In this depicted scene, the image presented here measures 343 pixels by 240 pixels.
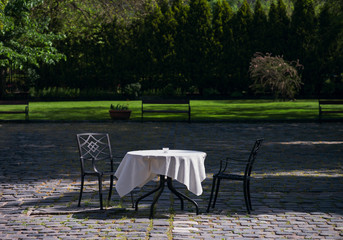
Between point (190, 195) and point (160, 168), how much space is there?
61.2 inches

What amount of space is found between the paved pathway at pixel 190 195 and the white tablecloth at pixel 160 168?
0.41 m

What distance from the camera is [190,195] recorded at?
28.0ft

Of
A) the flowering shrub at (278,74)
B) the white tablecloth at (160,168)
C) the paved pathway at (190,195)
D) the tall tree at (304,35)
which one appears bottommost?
the paved pathway at (190,195)

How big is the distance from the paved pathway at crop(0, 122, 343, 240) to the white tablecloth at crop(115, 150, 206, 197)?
409 mm

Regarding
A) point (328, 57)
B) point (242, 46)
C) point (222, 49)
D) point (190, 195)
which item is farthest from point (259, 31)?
point (190, 195)

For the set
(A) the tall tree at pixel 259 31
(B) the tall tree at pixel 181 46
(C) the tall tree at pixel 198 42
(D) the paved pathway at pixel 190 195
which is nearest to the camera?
(D) the paved pathway at pixel 190 195

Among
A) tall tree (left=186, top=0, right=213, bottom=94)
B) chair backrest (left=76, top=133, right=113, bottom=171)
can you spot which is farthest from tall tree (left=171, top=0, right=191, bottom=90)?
chair backrest (left=76, top=133, right=113, bottom=171)

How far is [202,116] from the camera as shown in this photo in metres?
26.6

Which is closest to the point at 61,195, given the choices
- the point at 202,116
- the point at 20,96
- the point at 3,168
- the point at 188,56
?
the point at 3,168

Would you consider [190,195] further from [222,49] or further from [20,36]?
[222,49]

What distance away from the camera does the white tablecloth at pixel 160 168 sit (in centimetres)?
711

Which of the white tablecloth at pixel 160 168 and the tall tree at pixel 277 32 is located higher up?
the tall tree at pixel 277 32

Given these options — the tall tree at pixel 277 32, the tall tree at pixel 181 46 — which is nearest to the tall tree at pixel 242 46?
the tall tree at pixel 277 32

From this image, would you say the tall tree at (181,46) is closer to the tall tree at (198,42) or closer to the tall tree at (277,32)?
the tall tree at (198,42)
